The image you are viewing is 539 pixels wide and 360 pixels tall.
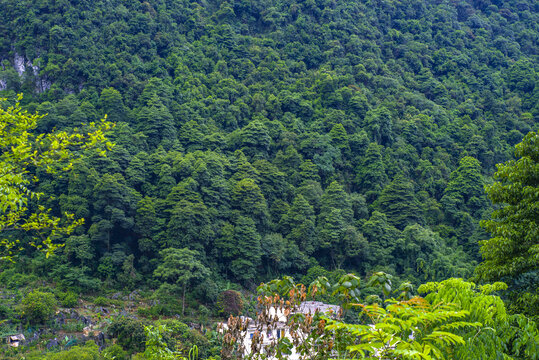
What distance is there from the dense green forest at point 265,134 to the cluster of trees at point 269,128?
6.3 inches

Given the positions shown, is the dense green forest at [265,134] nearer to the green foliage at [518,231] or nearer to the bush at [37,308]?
the green foliage at [518,231]

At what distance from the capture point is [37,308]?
18.7 metres

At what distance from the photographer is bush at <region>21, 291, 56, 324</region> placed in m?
18.7

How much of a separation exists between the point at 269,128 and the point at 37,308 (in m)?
24.7

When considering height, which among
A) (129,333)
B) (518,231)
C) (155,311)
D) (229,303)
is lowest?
(229,303)

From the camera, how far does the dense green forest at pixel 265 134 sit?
86.5ft

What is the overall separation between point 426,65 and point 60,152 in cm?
5599

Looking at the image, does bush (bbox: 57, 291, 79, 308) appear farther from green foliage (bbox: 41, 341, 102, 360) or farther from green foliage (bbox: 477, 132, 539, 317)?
green foliage (bbox: 477, 132, 539, 317)

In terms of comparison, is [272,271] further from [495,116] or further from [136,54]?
[495,116]

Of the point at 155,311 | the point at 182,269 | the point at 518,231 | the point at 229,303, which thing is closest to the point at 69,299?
the point at 155,311

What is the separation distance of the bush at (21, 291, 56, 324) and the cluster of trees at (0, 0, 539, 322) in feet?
13.9

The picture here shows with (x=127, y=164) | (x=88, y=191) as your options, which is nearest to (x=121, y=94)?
(x=127, y=164)

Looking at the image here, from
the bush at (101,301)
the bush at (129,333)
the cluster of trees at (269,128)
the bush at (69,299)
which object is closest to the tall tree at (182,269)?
the cluster of trees at (269,128)

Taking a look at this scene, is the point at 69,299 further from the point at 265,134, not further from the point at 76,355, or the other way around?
the point at 265,134
